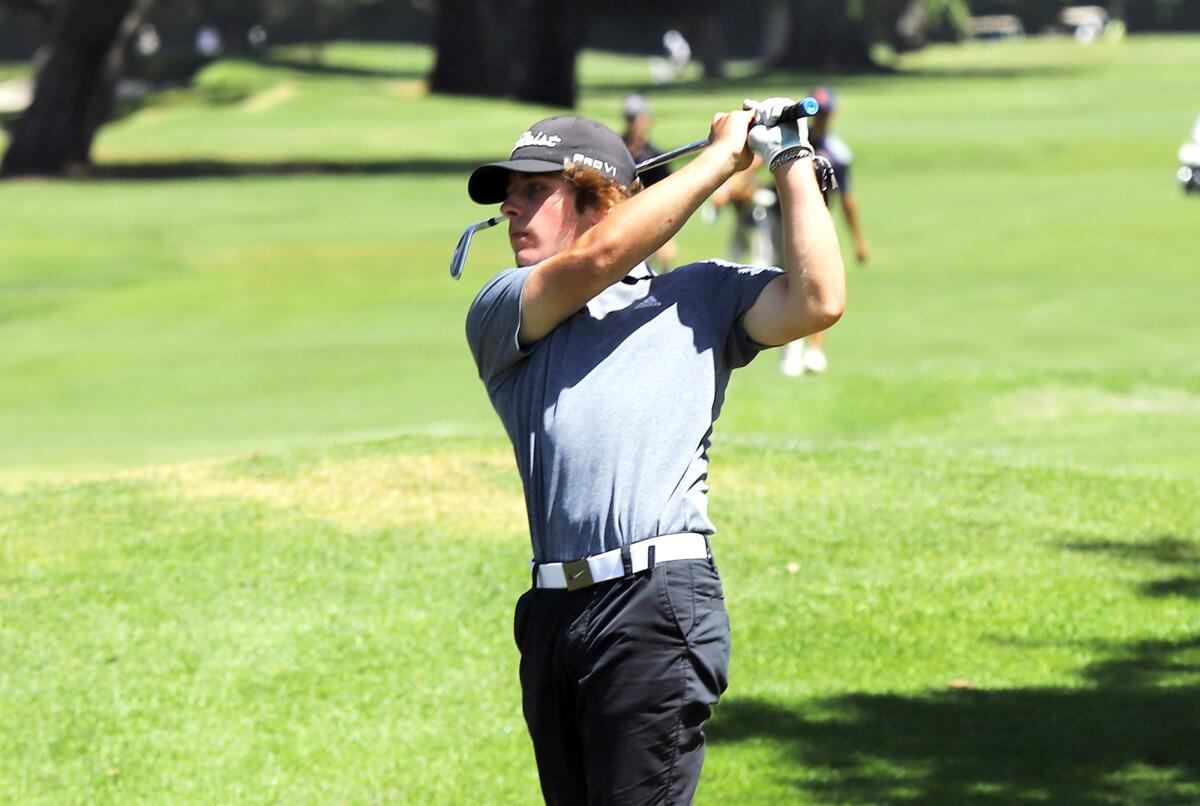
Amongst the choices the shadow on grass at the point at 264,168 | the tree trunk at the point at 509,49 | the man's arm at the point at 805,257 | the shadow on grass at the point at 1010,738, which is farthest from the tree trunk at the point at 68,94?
the man's arm at the point at 805,257

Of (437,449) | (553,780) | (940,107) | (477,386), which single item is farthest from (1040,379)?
(940,107)

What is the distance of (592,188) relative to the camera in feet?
14.5

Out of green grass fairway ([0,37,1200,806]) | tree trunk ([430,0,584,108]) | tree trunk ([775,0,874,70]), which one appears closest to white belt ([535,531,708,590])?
green grass fairway ([0,37,1200,806])

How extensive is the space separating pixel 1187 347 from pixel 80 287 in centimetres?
1308

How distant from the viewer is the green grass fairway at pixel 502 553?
23.3 feet

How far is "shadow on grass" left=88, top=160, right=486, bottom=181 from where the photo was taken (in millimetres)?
37875

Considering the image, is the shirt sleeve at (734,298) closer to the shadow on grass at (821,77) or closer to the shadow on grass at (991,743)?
the shadow on grass at (991,743)

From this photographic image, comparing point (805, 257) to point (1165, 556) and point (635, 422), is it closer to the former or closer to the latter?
point (635, 422)

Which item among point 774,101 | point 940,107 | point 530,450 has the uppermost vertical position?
point 774,101

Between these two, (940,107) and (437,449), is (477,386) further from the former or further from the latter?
(940,107)

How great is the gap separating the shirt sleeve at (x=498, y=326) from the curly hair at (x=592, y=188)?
194 mm

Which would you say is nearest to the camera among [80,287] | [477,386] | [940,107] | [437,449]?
[437,449]

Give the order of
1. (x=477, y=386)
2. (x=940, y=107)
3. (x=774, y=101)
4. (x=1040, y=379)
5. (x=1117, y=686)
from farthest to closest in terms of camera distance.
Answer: (x=940, y=107) < (x=477, y=386) < (x=1040, y=379) < (x=1117, y=686) < (x=774, y=101)

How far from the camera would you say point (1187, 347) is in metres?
17.3
